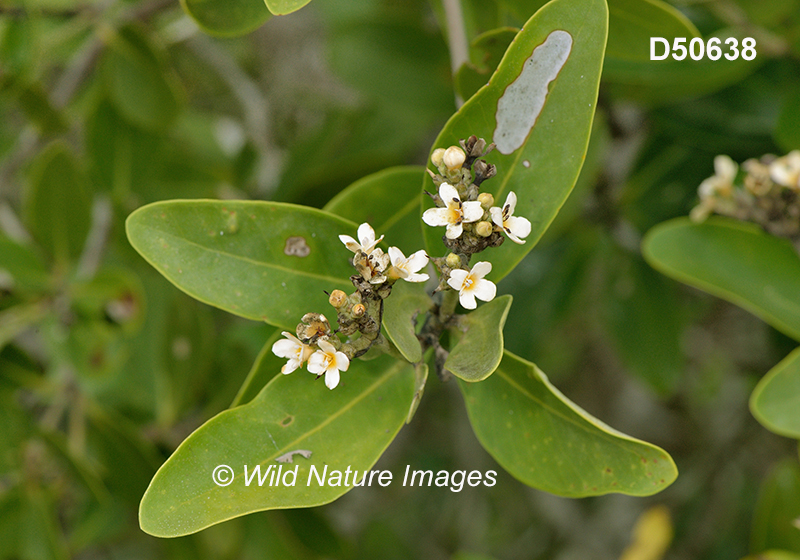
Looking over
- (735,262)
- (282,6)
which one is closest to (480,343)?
(282,6)

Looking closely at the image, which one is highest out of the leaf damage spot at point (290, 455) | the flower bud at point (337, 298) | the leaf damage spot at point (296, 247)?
the flower bud at point (337, 298)

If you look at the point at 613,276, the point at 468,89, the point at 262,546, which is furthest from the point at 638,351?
the point at 262,546

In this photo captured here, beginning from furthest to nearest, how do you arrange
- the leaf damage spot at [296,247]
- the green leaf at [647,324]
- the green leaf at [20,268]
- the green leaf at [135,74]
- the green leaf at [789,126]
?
A: the green leaf at [647,324], the green leaf at [135,74], the green leaf at [20,268], the green leaf at [789,126], the leaf damage spot at [296,247]

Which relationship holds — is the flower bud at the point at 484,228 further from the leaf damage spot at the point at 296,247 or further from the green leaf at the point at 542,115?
the leaf damage spot at the point at 296,247

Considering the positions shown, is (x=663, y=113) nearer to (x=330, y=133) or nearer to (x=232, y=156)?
(x=330, y=133)

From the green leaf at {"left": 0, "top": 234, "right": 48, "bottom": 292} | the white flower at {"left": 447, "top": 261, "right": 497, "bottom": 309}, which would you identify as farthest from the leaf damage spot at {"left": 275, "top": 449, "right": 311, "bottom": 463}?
the green leaf at {"left": 0, "top": 234, "right": 48, "bottom": 292}

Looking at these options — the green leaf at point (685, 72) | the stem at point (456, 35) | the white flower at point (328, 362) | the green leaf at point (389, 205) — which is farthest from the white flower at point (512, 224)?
the green leaf at point (685, 72)
